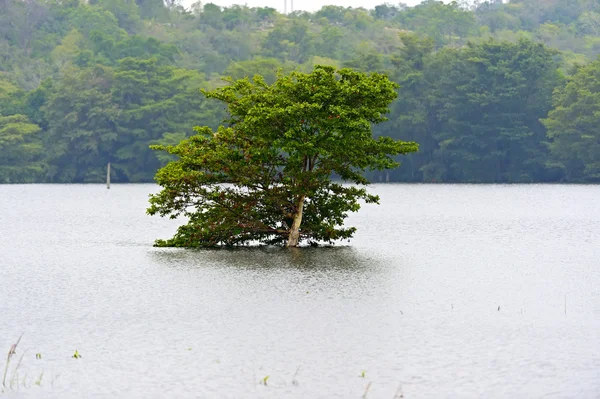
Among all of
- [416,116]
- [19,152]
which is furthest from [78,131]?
[416,116]

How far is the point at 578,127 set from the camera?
115 metres

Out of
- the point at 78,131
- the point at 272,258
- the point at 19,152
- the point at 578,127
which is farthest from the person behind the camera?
the point at 78,131

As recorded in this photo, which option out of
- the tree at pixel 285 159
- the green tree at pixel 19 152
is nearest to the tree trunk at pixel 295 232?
the tree at pixel 285 159

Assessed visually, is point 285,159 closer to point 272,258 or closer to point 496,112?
point 272,258

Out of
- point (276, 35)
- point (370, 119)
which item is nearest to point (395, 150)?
point (370, 119)

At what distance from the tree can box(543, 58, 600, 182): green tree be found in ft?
245

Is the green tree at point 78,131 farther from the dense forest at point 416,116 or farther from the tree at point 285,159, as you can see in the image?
the tree at point 285,159

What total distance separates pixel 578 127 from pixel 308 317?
311 feet

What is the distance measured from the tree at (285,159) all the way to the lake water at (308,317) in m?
1.54

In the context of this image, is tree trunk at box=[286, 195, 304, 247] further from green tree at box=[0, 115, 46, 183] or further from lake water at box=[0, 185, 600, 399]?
green tree at box=[0, 115, 46, 183]

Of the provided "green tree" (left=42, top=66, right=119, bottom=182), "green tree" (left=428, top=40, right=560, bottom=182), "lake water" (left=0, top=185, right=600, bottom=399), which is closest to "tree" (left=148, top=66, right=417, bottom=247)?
"lake water" (left=0, top=185, right=600, bottom=399)

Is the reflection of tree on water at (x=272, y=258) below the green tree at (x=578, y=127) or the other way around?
below

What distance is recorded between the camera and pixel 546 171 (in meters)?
121

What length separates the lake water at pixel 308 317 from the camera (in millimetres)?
19125
